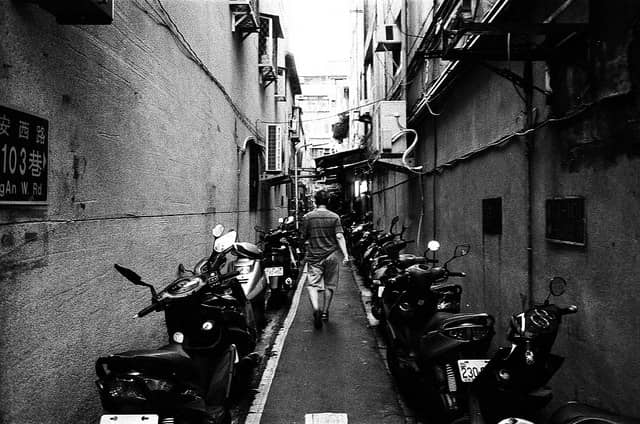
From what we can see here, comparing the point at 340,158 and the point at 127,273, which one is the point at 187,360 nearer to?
the point at 127,273

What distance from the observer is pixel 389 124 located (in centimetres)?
976

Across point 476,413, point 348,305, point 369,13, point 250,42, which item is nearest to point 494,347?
point 476,413

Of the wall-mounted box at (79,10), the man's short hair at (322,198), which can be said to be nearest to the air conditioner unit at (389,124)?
the man's short hair at (322,198)

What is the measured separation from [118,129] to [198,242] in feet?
10.2

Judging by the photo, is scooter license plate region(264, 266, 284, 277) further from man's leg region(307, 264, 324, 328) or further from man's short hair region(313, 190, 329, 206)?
man's short hair region(313, 190, 329, 206)

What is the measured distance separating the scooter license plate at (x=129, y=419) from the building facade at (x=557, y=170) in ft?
9.10

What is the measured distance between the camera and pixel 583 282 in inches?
142

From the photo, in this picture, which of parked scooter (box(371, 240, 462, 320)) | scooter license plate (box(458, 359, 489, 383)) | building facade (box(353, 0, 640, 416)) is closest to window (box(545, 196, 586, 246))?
building facade (box(353, 0, 640, 416))

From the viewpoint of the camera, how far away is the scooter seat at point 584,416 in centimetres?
221

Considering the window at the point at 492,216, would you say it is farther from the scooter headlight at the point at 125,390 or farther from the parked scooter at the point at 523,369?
the scooter headlight at the point at 125,390

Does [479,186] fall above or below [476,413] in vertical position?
above

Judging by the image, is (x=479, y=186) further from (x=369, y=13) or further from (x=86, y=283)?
(x=369, y=13)

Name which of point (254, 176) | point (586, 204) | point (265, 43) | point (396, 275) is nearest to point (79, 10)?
point (586, 204)

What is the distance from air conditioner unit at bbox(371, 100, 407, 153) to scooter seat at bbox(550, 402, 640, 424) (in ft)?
24.7
